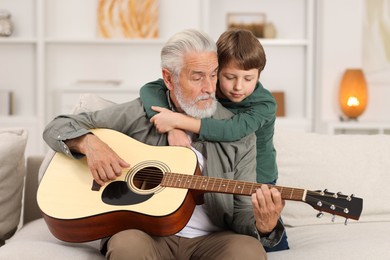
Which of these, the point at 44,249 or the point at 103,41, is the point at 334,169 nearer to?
the point at 44,249

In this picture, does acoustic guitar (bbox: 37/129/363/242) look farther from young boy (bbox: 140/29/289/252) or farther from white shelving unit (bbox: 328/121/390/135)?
white shelving unit (bbox: 328/121/390/135)

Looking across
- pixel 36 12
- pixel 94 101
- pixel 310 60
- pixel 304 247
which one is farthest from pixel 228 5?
pixel 304 247

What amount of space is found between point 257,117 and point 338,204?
599 mm

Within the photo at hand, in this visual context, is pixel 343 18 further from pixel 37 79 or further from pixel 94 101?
pixel 94 101

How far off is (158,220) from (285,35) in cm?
384

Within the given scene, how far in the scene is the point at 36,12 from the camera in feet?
17.7

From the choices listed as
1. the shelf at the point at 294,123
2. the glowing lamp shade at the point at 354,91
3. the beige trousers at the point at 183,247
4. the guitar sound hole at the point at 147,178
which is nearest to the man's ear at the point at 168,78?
the guitar sound hole at the point at 147,178

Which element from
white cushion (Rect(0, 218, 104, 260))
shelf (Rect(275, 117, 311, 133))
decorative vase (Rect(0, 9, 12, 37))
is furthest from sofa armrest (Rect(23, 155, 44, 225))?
shelf (Rect(275, 117, 311, 133))

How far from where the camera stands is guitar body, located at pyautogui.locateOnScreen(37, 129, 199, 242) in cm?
209

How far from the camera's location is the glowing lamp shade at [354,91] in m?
5.36

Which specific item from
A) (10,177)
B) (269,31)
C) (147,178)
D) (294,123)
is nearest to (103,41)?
(269,31)

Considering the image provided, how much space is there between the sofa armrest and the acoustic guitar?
571 mm

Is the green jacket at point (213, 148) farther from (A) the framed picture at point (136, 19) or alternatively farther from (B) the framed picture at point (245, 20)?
(B) the framed picture at point (245, 20)

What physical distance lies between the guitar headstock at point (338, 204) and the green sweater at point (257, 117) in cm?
51
